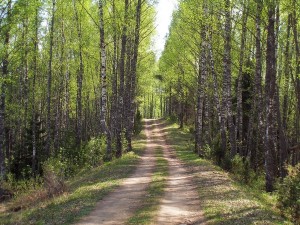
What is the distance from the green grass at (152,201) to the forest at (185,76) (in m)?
3.80

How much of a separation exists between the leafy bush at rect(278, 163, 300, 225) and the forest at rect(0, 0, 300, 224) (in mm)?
35

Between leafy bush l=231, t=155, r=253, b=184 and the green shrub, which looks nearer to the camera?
leafy bush l=231, t=155, r=253, b=184

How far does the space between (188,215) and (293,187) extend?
10.4ft

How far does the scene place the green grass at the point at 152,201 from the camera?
950cm

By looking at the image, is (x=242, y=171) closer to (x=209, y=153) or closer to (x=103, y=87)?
(x=209, y=153)

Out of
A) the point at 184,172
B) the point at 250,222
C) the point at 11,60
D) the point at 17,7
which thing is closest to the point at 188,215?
the point at 250,222

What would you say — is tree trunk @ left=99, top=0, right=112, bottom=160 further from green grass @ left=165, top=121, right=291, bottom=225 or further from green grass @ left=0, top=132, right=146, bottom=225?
green grass @ left=165, top=121, right=291, bottom=225

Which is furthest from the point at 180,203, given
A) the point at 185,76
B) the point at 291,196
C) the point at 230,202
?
the point at 185,76

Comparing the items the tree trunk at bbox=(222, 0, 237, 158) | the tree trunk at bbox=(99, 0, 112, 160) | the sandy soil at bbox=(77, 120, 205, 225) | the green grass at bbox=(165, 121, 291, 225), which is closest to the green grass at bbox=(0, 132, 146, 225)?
the sandy soil at bbox=(77, 120, 205, 225)

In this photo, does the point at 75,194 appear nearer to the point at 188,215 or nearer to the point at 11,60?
the point at 188,215

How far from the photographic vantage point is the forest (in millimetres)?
16094

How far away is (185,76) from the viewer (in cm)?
3747

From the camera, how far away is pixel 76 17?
1136 inches

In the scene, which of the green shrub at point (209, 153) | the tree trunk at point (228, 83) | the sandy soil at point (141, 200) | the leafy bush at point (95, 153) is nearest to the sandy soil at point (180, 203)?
the sandy soil at point (141, 200)
